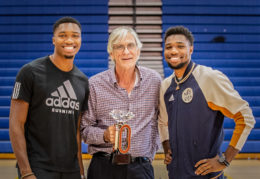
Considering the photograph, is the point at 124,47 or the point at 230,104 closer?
the point at 230,104

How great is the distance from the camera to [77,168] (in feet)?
5.43

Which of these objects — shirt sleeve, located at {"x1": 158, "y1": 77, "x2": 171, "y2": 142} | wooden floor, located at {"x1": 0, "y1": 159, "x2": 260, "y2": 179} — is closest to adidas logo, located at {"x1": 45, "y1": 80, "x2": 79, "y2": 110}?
shirt sleeve, located at {"x1": 158, "y1": 77, "x2": 171, "y2": 142}

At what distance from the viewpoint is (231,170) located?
381 cm

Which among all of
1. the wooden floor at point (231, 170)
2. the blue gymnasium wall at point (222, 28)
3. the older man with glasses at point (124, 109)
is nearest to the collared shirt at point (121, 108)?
the older man with glasses at point (124, 109)

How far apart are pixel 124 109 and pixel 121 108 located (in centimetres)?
2

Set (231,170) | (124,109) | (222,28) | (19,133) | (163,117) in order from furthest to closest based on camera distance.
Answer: (222,28)
(231,170)
(163,117)
(124,109)
(19,133)

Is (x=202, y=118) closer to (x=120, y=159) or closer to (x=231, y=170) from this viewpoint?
(x=120, y=159)

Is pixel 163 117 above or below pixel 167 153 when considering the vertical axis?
above

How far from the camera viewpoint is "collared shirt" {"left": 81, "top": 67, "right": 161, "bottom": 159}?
170cm

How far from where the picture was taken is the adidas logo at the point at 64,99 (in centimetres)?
157

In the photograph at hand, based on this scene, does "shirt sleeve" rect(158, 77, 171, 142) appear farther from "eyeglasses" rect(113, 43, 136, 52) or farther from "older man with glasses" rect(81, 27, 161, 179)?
"eyeglasses" rect(113, 43, 136, 52)

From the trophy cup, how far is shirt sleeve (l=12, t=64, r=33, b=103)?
485 mm

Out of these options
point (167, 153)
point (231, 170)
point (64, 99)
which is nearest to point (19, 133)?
point (64, 99)

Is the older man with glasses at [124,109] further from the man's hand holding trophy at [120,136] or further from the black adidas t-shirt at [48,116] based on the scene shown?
the black adidas t-shirt at [48,116]
